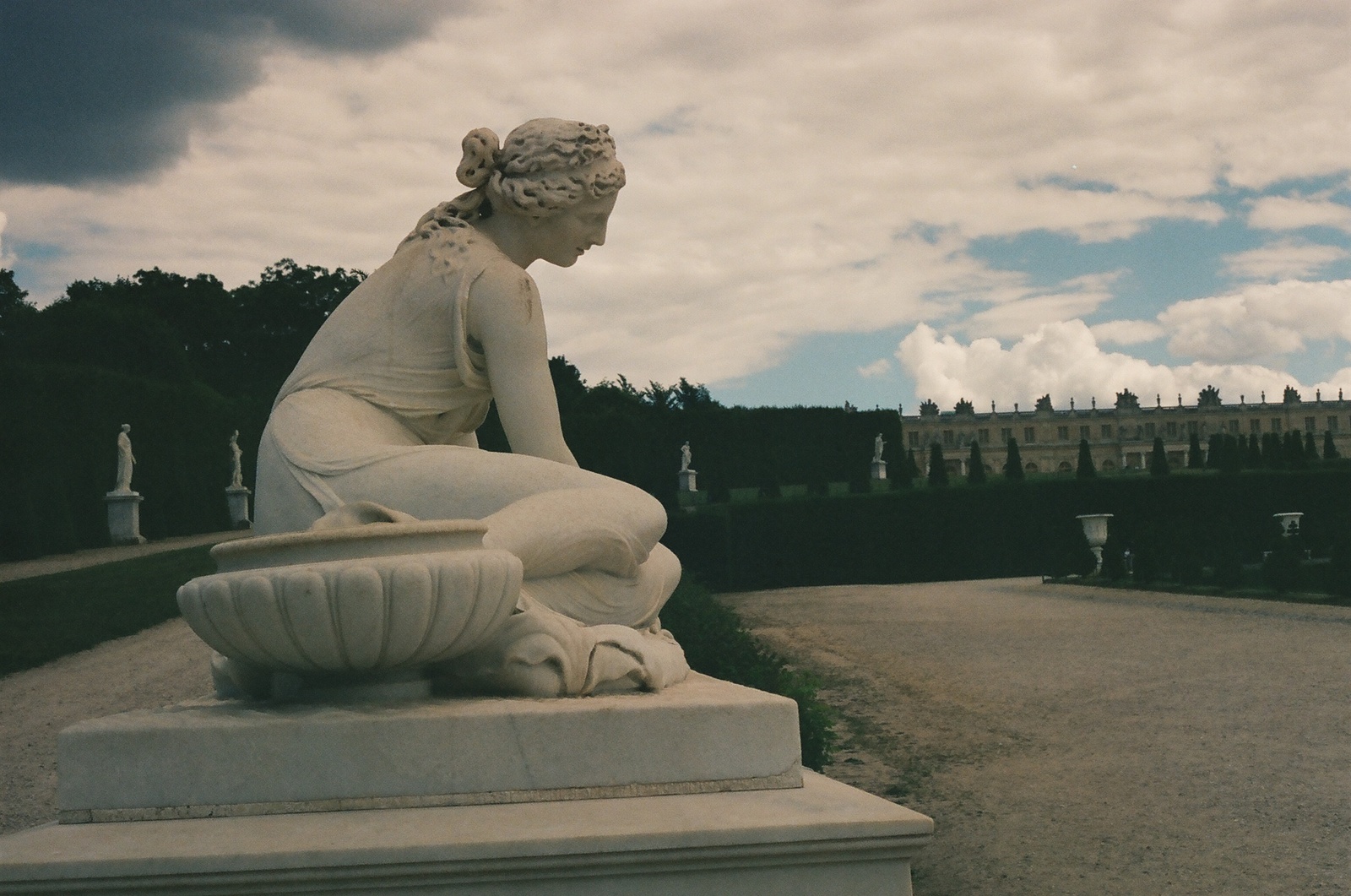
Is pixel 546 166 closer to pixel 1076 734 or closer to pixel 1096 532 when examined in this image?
pixel 1076 734

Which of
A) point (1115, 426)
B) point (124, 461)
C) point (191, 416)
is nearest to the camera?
point (124, 461)

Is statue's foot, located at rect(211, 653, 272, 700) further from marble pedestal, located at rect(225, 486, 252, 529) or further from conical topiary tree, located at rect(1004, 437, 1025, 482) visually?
conical topiary tree, located at rect(1004, 437, 1025, 482)

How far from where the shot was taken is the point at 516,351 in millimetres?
3143

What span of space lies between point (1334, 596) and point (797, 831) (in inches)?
583

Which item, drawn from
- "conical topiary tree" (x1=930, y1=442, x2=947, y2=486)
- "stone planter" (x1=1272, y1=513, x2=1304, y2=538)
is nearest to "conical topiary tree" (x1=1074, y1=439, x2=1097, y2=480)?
"conical topiary tree" (x1=930, y1=442, x2=947, y2=486)

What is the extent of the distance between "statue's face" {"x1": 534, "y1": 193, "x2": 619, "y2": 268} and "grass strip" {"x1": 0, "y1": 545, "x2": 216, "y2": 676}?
30.4ft

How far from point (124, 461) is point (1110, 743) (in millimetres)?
19145

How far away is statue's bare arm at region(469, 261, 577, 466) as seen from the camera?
10.3ft

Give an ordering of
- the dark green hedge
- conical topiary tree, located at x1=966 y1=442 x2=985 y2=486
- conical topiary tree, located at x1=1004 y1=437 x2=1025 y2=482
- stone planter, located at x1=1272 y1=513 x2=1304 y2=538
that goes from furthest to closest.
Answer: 1. conical topiary tree, located at x1=1004 y1=437 x2=1025 y2=482
2. conical topiary tree, located at x1=966 y1=442 x2=985 y2=486
3. stone planter, located at x1=1272 y1=513 x2=1304 y2=538
4. the dark green hedge

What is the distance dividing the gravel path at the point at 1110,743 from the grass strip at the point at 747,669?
0.63m

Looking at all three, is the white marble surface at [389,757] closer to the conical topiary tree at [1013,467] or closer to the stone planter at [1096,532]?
the stone planter at [1096,532]

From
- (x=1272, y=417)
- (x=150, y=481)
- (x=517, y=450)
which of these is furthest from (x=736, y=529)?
(x=1272, y=417)

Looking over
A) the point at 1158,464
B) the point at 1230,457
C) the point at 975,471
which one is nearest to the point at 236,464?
the point at 975,471

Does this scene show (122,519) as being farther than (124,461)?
Yes
